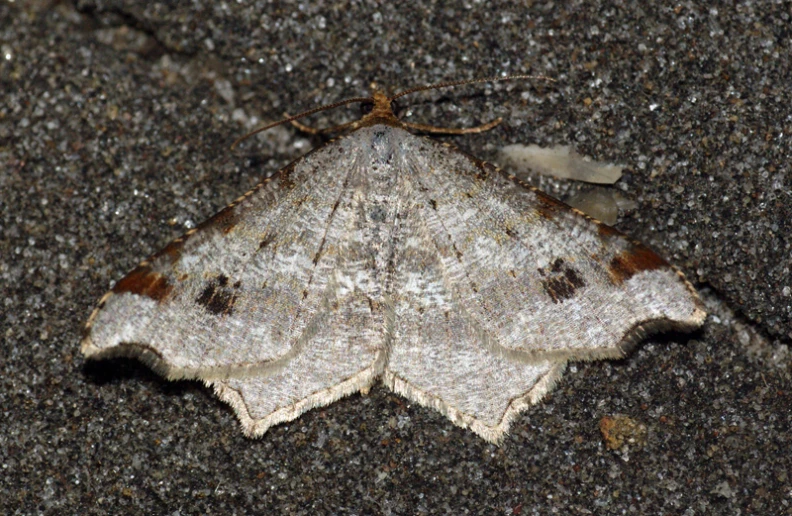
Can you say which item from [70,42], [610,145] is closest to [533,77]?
[610,145]

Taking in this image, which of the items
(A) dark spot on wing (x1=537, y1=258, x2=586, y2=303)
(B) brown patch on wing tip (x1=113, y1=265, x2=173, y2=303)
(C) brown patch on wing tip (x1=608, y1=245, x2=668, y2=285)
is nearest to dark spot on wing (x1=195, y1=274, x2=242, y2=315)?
(B) brown patch on wing tip (x1=113, y1=265, x2=173, y2=303)

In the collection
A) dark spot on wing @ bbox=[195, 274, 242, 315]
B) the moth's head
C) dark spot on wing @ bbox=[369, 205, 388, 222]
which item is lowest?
dark spot on wing @ bbox=[195, 274, 242, 315]

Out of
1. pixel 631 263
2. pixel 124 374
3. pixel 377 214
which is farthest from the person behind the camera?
pixel 124 374

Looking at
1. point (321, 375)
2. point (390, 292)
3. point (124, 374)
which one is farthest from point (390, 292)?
point (124, 374)

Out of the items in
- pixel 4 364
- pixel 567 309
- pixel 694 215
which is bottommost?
pixel 4 364

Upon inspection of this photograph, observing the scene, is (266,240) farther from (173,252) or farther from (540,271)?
(540,271)

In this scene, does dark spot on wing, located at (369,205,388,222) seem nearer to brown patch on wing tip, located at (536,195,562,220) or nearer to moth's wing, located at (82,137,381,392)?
moth's wing, located at (82,137,381,392)

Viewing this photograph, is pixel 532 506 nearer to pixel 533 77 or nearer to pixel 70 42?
pixel 533 77
